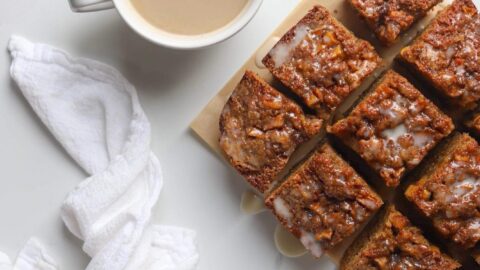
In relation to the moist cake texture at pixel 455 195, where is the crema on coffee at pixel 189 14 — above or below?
below

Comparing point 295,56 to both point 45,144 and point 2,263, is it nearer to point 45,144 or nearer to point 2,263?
point 45,144

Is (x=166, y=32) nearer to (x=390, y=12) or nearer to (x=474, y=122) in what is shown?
(x=390, y=12)

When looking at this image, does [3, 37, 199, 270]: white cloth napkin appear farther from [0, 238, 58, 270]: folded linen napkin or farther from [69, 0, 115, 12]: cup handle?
[69, 0, 115, 12]: cup handle

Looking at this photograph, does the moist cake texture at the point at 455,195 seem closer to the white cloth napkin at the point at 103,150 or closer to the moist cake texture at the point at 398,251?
the moist cake texture at the point at 398,251

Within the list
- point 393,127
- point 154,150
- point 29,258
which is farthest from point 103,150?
point 393,127

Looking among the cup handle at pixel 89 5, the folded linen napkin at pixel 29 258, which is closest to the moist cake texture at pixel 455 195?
the cup handle at pixel 89 5

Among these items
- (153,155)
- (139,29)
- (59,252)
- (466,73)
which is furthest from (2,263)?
(466,73)

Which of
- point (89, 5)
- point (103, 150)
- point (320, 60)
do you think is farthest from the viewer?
point (103, 150)
